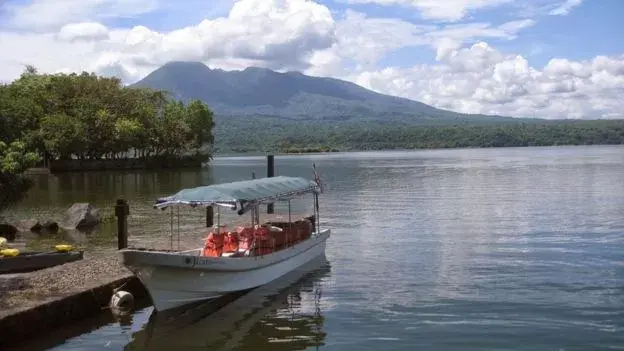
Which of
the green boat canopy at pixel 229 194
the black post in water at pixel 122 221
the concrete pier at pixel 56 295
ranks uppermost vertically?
the green boat canopy at pixel 229 194

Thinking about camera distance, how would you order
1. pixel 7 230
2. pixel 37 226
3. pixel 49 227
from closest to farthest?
pixel 7 230
pixel 37 226
pixel 49 227

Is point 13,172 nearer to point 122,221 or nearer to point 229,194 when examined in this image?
point 122,221

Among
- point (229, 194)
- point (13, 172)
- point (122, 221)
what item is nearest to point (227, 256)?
point (229, 194)

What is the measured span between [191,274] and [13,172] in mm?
9614

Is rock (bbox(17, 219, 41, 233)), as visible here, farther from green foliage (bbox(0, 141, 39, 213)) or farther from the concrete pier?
the concrete pier

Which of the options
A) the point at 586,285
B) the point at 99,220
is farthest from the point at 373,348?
the point at 99,220

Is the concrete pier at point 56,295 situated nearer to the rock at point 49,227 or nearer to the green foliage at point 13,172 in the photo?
the green foliage at point 13,172

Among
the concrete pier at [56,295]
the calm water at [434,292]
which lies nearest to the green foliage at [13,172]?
the calm water at [434,292]

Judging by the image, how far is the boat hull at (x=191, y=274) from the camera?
16.3 m

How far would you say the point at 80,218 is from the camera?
3225cm

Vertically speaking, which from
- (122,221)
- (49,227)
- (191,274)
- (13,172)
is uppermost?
(13,172)

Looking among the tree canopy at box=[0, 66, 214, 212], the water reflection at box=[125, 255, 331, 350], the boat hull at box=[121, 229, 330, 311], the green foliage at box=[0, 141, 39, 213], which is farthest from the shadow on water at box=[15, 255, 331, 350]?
the tree canopy at box=[0, 66, 214, 212]

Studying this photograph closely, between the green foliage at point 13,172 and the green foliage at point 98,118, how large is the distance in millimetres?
57627

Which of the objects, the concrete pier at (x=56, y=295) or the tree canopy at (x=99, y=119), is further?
the tree canopy at (x=99, y=119)
